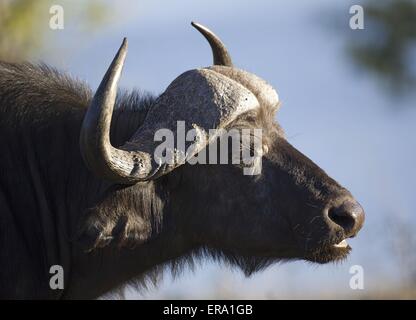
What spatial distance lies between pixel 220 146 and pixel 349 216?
100 centimetres

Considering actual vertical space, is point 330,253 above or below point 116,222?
below

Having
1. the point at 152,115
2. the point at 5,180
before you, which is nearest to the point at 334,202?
the point at 152,115

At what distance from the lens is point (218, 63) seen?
8914mm

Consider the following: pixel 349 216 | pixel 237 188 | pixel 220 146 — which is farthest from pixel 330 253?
pixel 220 146

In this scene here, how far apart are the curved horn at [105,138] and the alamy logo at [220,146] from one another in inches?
14.7

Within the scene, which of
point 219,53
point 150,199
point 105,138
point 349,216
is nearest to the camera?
point 105,138

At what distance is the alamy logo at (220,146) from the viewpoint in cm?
792

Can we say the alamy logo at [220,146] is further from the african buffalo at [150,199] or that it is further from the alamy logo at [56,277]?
the alamy logo at [56,277]

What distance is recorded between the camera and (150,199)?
805 centimetres

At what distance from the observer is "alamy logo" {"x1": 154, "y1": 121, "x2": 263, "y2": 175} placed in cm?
792

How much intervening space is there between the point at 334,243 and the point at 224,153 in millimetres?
958

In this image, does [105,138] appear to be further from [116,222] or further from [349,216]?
[349,216]

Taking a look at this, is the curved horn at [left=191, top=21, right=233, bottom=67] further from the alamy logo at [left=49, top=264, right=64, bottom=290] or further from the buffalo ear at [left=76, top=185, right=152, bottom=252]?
the alamy logo at [left=49, top=264, right=64, bottom=290]

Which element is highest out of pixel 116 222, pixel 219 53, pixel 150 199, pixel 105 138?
pixel 219 53
